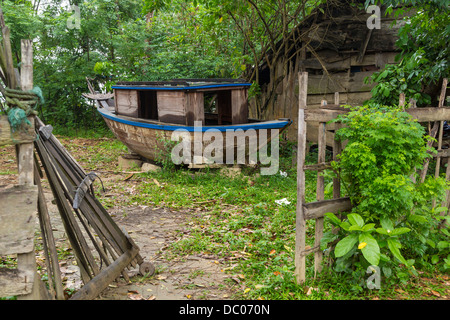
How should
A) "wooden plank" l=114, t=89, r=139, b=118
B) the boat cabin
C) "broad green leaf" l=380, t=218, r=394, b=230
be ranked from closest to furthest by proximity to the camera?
"broad green leaf" l=380, t=218, r=394, b=230
the boat cabin
"wooden plank" l=114, t=89, r=139, b=118

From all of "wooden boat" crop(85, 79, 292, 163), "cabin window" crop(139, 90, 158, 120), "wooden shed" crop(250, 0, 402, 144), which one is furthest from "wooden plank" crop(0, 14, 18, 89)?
"wooden shed" crop(250, 0, 402, 144)

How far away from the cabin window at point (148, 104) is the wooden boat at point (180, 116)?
0.11 ft

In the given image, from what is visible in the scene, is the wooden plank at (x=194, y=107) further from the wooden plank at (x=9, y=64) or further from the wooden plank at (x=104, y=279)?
the wooden plank at (x=9, y=64)

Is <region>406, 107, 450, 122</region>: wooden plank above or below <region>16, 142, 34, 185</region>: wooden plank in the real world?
above

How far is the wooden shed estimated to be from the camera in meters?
9.80

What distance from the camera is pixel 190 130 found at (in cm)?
827

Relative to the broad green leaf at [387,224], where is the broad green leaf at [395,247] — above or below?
below

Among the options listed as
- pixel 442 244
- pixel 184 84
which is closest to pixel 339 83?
pixel 184 84

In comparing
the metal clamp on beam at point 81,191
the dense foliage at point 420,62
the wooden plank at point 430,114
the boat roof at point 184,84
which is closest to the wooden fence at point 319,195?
the wooden plank at point 430,114

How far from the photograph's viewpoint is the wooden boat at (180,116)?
830 centimetres

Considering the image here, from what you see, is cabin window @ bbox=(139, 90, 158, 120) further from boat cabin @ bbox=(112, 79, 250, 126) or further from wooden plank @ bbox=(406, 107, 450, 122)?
wooden plank @ bbox=(406, 107, 450, 122)

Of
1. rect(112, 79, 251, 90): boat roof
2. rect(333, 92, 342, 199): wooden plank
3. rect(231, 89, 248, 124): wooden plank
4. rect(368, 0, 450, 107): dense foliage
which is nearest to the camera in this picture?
rect(333, 92, 342, 199): wooden plank

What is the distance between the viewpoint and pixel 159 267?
467cm

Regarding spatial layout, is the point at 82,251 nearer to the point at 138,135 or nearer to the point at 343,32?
the point at 138,135
